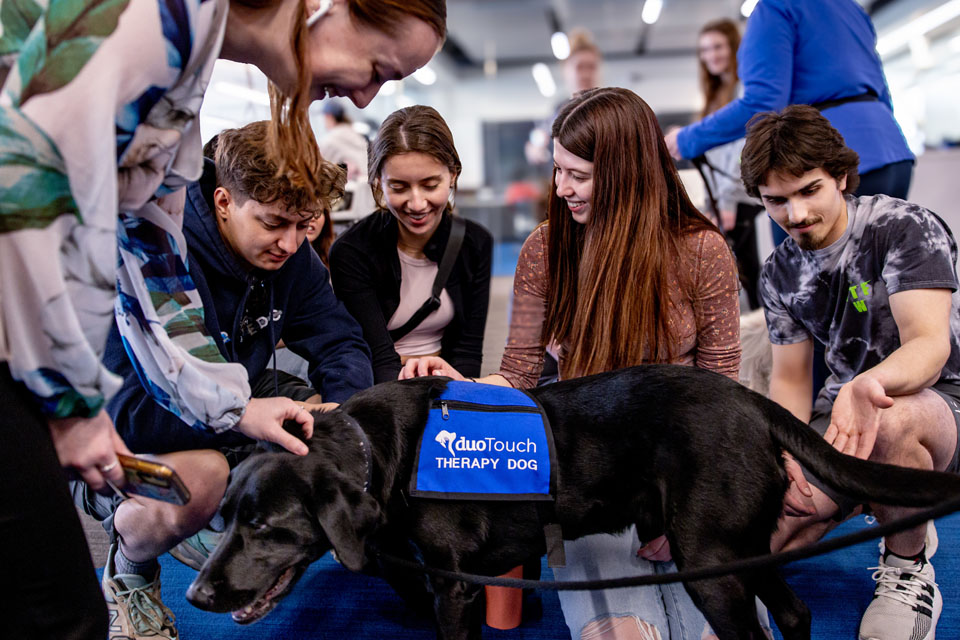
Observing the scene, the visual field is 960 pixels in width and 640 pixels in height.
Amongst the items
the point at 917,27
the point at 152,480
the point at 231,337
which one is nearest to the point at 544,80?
the point at 917,27

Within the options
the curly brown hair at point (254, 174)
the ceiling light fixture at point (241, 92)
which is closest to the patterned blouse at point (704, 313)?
the curly brown hair at point (254, 174)

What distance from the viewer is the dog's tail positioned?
1214mm

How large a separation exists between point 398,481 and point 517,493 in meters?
0.24

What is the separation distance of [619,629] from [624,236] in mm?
938

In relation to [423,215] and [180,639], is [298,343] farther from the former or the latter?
[180,639]

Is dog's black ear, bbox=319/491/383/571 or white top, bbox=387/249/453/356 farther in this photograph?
white top, bbox=387/249/453/356

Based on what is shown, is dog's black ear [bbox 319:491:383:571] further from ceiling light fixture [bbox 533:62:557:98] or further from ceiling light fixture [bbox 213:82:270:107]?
ceiling light fixture [bbox 533:62:557:98]

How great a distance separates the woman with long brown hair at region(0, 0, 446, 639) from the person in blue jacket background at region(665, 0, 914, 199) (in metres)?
1.75

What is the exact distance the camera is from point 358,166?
12.9 ft

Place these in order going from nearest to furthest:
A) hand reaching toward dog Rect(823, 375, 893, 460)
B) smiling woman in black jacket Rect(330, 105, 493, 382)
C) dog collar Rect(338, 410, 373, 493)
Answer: dog collar Rect(338, 410, 373, 493) < hand reaching toward dog Rect(823, 375, 893, 460) < smiling woman in black jacket Rect(330, 105, 493, 382)

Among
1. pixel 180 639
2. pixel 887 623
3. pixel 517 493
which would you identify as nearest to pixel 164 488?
pixel 517 493

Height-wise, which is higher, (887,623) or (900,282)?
(900,282)

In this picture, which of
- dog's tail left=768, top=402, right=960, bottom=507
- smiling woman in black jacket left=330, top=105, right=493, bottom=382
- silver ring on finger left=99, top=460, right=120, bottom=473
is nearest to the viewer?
silver ring on finger left=99, top=460, right=120, bottom=473

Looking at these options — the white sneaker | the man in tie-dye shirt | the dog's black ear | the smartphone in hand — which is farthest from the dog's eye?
the white sneaker
